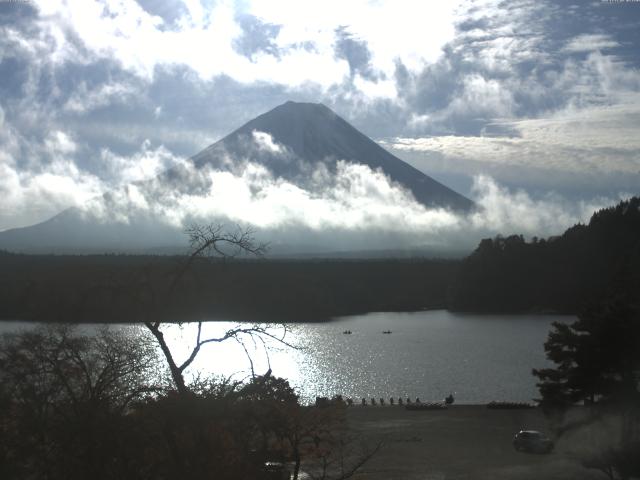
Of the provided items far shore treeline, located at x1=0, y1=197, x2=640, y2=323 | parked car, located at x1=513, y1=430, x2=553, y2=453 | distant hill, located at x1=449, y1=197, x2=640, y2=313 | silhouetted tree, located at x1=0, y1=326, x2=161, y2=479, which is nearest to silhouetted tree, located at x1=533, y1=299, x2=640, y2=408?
parked car, located at x1=513, y1=430, x2=553, y2=453

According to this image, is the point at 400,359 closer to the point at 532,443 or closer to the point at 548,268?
the point at 532,443

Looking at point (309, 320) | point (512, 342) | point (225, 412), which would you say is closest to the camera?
point (225, 412)

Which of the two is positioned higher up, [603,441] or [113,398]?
[113,398]

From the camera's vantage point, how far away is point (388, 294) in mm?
69125

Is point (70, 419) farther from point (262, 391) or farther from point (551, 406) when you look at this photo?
point (551, 406)

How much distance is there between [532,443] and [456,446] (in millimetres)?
1637

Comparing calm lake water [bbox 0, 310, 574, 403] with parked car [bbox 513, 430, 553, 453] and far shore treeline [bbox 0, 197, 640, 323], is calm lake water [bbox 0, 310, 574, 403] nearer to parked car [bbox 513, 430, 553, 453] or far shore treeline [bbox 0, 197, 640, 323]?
parked car [bbox 513, 430, 553, 453]

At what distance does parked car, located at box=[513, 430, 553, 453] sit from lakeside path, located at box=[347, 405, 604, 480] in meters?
0.18

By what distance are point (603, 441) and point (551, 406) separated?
1590 mm

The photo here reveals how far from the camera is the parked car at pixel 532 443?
12945 millimetres

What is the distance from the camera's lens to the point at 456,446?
14.1 m

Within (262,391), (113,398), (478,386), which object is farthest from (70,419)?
(478,386)

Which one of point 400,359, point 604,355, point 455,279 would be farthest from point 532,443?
point 455,279

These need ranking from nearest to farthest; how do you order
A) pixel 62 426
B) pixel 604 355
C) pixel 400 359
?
pixel 62 426
pixel 604 355
pixel 400 359
